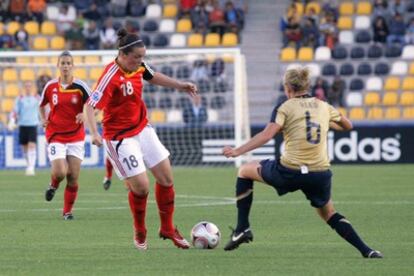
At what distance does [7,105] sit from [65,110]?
640 inches

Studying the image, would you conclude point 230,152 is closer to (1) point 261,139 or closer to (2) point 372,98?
(1) point 261,139

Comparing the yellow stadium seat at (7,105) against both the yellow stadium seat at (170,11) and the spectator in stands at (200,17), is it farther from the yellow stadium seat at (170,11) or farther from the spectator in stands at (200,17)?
the yellow stadium seat at (170,11)

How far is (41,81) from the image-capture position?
32.2 meters

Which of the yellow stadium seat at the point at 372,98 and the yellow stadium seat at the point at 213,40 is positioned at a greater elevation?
the yellow stadium seat at the point at 213,40

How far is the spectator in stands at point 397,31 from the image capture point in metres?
37.4

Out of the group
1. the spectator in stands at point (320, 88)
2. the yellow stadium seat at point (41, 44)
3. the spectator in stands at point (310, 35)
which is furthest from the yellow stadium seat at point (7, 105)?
the spectator in stands at point (310, 35)

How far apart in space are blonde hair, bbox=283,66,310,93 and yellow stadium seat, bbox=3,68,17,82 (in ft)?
75.9

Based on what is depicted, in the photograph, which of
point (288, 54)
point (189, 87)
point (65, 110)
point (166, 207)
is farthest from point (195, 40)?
point (166, 207)

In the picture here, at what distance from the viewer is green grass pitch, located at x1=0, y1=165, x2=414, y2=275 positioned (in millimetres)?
Result: 11102

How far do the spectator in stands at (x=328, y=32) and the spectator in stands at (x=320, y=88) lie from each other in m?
2.79

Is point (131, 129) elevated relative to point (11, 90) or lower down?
elevated

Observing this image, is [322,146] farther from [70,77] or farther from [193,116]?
[193,116]

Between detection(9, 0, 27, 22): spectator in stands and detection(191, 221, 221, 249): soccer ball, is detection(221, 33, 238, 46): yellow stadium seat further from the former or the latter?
detection(191, 221, 221, 249): soccer ball

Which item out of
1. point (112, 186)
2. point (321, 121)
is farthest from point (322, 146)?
point (112, 186)
